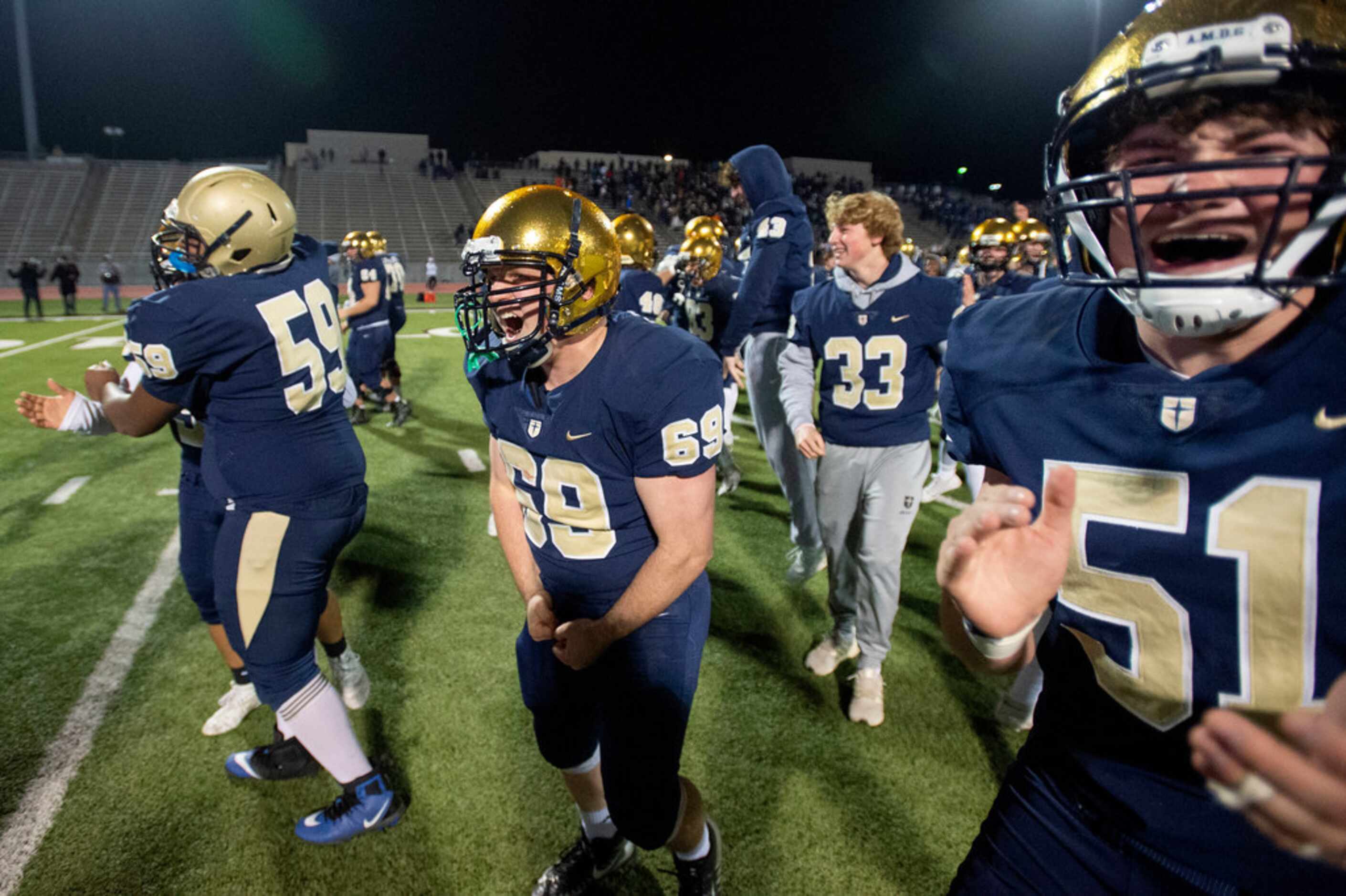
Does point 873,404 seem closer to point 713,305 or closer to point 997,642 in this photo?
point 997,642

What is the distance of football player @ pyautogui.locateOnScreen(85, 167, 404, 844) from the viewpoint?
2.36m

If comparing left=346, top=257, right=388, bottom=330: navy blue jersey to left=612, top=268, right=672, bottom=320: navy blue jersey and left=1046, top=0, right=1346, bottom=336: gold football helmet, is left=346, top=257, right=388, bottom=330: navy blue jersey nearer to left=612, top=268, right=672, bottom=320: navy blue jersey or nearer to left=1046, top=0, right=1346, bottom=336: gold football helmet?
left=612, top=268, right=672, bottom=320: navy blue jersey

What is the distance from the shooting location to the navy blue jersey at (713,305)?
22.1ft

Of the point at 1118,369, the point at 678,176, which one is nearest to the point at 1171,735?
the point at 1118,369

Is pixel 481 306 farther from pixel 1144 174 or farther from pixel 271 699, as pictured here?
pixel 271 699

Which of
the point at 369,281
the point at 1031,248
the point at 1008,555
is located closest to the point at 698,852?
the point at 1008,555

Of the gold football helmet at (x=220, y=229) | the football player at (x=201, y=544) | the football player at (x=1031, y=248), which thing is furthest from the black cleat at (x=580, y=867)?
the football player at (x=1031, y=248)

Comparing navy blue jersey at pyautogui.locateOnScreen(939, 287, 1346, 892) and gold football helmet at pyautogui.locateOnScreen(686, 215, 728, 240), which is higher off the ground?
gold football helmet at pyautogui.locateOnScreen(686, 215, 728, 240)

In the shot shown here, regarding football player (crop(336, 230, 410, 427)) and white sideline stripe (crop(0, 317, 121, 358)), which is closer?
football player (crop(336, 230, 410, 427))

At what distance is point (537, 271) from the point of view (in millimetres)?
1863

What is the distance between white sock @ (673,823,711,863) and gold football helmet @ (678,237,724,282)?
4991 mm

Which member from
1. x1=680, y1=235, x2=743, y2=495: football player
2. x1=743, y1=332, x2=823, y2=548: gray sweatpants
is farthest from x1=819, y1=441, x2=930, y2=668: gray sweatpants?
x1=680, y1=235, x2=743, y2=495: football player

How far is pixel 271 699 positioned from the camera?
2.45 meters

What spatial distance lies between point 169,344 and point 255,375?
0.86 ft
